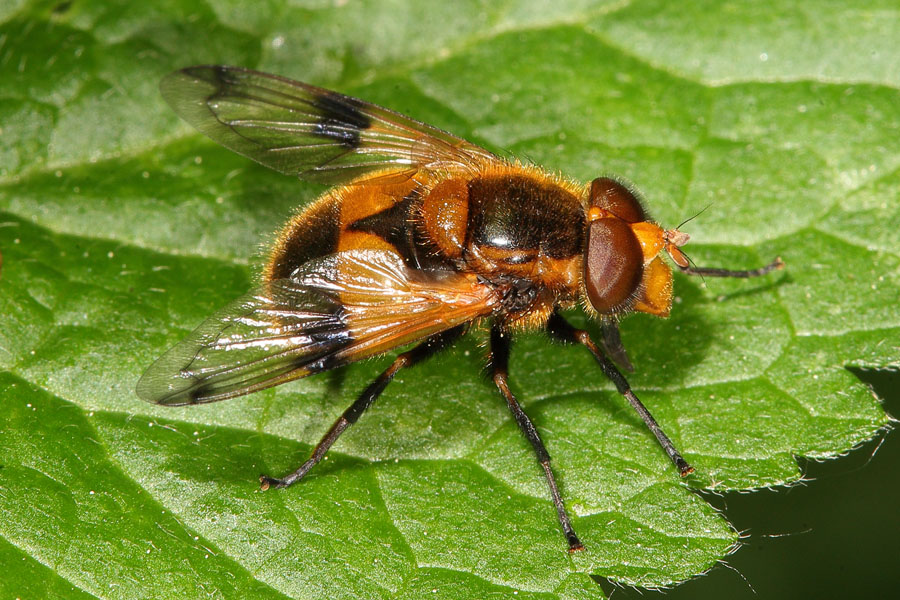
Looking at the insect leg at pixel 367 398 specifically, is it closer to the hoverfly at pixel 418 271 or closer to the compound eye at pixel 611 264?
the hoverfly at pixel 418 271

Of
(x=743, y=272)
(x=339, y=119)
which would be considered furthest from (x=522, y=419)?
(x=339, y=119)

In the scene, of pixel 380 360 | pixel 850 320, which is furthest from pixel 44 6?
pixel 850 320

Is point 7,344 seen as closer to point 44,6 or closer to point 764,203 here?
point 44,6

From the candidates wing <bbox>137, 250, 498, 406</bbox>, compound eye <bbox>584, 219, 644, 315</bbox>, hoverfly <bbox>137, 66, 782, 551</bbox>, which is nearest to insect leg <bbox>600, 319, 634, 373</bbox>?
hoverfly <bbox>137, 66, 782, 551</bbox>

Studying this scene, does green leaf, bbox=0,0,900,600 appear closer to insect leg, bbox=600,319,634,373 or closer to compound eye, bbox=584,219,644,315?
insect leg, bbox=600,319,634,373

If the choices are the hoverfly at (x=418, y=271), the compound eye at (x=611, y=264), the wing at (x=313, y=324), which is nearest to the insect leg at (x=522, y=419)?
the hoverfly at (x=418, y=271)
